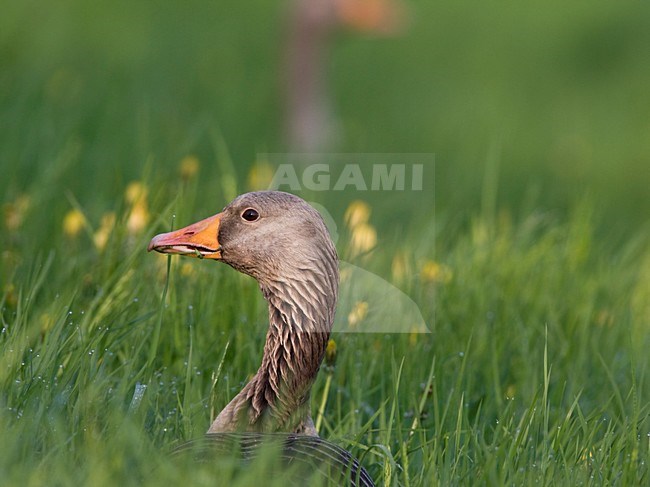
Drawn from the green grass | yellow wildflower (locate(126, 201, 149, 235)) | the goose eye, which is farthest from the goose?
yellow wildflower (locate(126, 201, 149, 235))

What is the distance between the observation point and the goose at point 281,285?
349 cm

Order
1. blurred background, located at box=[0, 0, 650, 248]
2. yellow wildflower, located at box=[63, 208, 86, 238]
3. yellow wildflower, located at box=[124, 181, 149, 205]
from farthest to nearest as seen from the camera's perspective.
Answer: blurred background, located at box=[0, 0, 650, 248]
yellow wildflower, located at box=[63, 208, 86, 238]
yellow wildflower, located at box=[124, 181, 149, 205]

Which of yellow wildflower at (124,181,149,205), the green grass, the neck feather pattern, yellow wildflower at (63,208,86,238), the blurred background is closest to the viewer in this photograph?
the green grass

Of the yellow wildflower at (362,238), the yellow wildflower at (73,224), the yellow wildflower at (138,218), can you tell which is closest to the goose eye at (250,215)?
Answer: the yellow wildflower at (138,218)

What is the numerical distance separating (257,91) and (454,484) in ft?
28.0

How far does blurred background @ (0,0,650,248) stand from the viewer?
584 cm

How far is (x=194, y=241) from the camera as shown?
3.58m

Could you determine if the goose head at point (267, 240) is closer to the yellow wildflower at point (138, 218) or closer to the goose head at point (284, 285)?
the goose head at point (284, 285)

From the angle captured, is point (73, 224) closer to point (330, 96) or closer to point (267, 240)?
point (267, 240)

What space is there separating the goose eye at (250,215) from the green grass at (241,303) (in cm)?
32

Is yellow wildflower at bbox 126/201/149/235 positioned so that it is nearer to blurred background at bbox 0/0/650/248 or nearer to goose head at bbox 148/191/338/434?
blurred background at bbox 0/0/650/248

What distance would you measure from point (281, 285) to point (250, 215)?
245mm

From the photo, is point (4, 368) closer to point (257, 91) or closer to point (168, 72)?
point (168, 72)

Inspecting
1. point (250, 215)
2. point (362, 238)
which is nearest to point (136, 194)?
point (362, 238)
